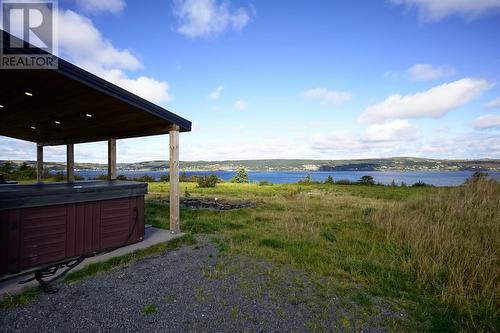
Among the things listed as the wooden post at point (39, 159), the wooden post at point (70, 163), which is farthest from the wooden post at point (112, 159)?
the wooden post at point (39, 159)

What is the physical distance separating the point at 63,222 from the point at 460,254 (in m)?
7.41

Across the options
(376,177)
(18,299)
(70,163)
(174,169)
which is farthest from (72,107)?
(376,177)

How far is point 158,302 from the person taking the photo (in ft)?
11.8

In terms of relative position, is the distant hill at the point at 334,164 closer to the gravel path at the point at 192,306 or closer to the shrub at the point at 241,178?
the shrub at the point at 241,178

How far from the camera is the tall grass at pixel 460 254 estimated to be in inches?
141

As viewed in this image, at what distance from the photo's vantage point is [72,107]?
5.98 meters

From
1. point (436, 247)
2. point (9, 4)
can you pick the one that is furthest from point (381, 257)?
point (9, 4)

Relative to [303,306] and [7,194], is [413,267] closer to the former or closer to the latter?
[303,306]

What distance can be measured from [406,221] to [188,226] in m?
6.33

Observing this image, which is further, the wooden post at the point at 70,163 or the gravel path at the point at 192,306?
the wooden post at the point at 70,163

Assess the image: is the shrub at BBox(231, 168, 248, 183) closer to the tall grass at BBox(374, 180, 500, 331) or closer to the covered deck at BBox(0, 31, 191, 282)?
the tall grass at BBox(374, 180, 500, 331)

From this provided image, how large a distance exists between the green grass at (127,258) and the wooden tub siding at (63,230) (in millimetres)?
576

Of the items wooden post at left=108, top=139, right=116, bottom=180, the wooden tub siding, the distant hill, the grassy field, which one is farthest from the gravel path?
the distant hill

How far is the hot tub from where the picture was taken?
4113 millimetres
